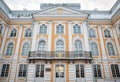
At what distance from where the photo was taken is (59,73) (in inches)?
679

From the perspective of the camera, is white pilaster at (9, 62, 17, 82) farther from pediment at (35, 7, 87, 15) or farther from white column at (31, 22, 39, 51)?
pediment at (35, 7, 87, 15)

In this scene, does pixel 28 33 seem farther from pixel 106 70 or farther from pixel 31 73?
pixel 106 70

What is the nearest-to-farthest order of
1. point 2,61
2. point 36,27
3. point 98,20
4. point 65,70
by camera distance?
point 65,70, point 2,61, point 36,27, point 98,20

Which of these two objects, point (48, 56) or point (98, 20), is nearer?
point (48, 56)

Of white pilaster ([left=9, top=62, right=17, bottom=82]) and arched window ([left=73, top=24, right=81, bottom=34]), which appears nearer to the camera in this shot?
white pilaster ([left=9, top=62, right=17, bottom=82])

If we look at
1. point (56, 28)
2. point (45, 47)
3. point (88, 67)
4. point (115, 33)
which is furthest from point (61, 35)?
point (115, 33)

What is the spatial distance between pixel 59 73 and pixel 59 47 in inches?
158

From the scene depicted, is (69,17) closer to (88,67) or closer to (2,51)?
(88,67)

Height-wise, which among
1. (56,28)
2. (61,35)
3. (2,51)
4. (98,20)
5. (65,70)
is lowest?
(65,70)

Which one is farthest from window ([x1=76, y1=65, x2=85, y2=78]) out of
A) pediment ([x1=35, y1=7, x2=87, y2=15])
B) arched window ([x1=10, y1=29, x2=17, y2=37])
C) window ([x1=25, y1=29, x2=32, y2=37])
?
arched window ([x1=10, y1=29, x2=17, y2=37])

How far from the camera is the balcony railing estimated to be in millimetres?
17438

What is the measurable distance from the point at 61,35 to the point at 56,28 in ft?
5.44

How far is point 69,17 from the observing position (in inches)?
822

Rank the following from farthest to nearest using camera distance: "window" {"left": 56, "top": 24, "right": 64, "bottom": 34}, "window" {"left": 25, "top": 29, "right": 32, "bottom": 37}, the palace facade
Result: "window" {"left": 25, "top": 29, "right": 32, "bottom": 37}, "window" {"left": 56, "top": 24, "right": 64, "bottom": 34}, the palace facade
